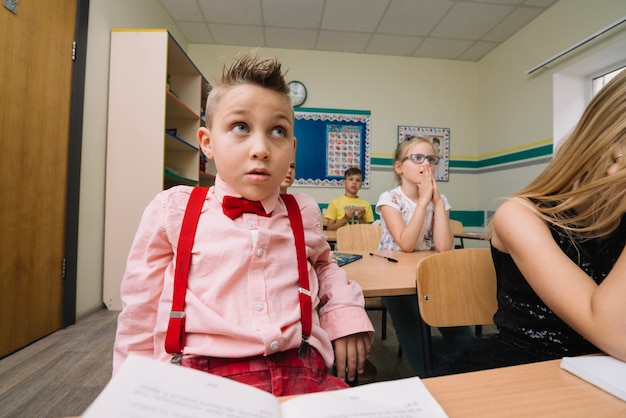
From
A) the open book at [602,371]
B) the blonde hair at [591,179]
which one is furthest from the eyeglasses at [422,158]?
the open book at [602,371]

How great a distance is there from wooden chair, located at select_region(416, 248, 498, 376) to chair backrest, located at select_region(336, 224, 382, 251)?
1.05 meters

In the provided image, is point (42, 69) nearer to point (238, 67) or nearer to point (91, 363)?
point (91, 363)

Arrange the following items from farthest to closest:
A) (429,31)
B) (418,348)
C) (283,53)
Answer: (283,53), (429,31), (418,348)

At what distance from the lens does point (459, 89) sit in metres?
4.50

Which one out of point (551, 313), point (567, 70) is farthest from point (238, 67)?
point (567, 70)

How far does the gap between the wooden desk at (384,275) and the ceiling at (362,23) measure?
3.06 metres

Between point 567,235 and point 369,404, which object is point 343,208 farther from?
point 369,404

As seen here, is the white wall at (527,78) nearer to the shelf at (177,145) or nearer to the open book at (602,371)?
the open book at (602,371)

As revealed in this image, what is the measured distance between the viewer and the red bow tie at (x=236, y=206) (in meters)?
0.69

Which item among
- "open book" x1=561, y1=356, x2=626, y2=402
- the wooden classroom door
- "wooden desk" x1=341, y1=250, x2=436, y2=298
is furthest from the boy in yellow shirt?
"open book" x1=561, y1=356, x2=626, y2=402

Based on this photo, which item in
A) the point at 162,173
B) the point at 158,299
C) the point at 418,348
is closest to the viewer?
the point at 158,299

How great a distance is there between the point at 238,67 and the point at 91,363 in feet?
5.56

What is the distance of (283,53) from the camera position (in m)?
4.21

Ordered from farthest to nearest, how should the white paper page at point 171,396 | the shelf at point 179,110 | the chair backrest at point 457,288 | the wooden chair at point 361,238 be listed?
the shelf at point 179,110
the wooden chair at point 361,238
the chair backrest at point 457,288
the white paper page at point 171,396
